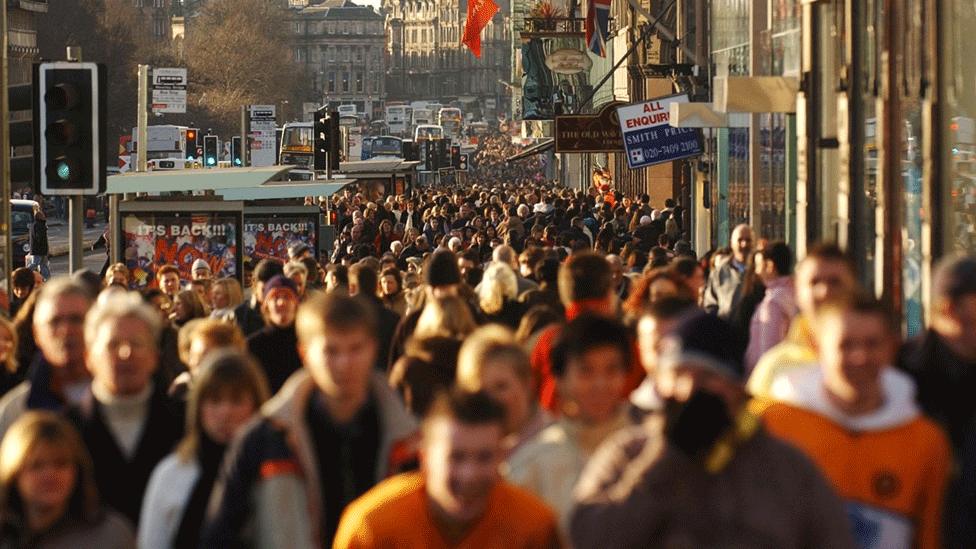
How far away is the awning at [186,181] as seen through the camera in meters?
23.1

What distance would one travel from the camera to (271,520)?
6.03m

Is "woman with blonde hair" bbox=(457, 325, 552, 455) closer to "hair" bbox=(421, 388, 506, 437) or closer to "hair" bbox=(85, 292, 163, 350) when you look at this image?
"hair" bbox=(85, 292, 163, 350)

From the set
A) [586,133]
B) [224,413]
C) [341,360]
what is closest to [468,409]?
[341,360]

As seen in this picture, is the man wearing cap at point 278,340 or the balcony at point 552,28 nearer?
the man wearing cap at point 278,340

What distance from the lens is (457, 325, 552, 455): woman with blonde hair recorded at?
22.8ft

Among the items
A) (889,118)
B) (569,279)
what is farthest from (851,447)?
(889,118)

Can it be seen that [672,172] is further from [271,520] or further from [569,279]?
[271,520]

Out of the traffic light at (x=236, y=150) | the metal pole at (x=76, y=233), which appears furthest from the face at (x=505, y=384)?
the traffic light at (x=236, y=150)

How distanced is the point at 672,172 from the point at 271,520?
37.7 metres

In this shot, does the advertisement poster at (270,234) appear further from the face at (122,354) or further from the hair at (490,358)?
the hair at (490,358)

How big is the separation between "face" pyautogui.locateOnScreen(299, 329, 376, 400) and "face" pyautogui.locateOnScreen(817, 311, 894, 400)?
1310 mm

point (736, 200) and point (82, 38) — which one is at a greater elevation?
point (82, 38)

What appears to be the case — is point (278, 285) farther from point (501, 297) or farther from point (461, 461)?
point (461, 461)

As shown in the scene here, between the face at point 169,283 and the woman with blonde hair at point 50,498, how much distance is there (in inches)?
442
